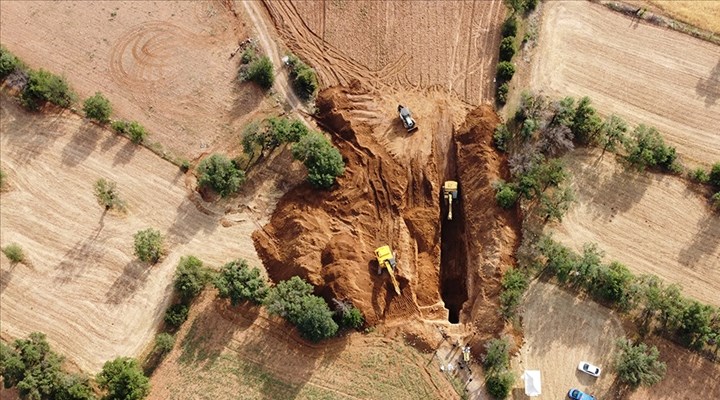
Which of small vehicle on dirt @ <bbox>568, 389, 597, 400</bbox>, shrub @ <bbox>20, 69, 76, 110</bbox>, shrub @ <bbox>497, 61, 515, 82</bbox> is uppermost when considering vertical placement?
shrub @ <bbox>497, 61, 515, 82</bbox>

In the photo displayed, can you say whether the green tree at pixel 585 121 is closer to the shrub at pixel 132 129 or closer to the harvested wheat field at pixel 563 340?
the harvested wheat field at pixel 563 340

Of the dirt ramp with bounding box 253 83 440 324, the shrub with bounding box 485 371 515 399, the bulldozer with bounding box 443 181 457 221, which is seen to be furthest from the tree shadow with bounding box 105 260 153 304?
the shrub with bounding box 485 371 515 399

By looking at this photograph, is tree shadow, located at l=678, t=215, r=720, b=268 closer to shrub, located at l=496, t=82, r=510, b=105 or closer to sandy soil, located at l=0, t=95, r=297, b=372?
shrub, located at l=496, t=82, r=510, b=105

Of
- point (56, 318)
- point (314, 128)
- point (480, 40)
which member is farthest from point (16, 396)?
point (480, 40)

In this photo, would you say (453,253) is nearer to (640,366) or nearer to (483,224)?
(483,224)

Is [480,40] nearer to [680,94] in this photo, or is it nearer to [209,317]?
[680,94]
